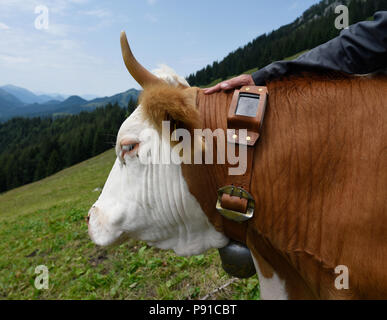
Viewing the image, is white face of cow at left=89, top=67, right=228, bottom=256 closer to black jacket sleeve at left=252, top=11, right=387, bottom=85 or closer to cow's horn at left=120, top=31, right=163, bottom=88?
cow's horn at left=120, top=31, right=163, bottom=88

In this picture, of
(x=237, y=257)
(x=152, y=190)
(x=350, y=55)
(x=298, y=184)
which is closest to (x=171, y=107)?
(x=152, y=190)

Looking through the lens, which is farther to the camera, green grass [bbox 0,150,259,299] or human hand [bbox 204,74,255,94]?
green grass [bbox 0,150,259,299]

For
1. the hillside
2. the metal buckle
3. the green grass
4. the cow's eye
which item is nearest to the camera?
the metal buckle

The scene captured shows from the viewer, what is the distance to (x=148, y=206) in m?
1.52

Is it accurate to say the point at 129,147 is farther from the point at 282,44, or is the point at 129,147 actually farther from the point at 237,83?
the point at 282,44

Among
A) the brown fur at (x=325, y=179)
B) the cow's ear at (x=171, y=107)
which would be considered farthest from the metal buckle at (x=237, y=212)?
the cow's ear at (x=171, y=107)

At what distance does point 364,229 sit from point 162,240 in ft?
3.73

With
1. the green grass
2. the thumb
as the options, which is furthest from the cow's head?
the green grass

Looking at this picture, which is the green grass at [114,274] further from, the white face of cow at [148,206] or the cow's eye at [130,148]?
the cow's eye at [130,148]

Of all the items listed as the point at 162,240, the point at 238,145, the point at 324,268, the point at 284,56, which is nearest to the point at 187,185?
the point at 238,145

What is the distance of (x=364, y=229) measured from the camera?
1062mm

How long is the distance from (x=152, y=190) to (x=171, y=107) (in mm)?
511

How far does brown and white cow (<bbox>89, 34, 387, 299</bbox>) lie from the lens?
1083 mm
